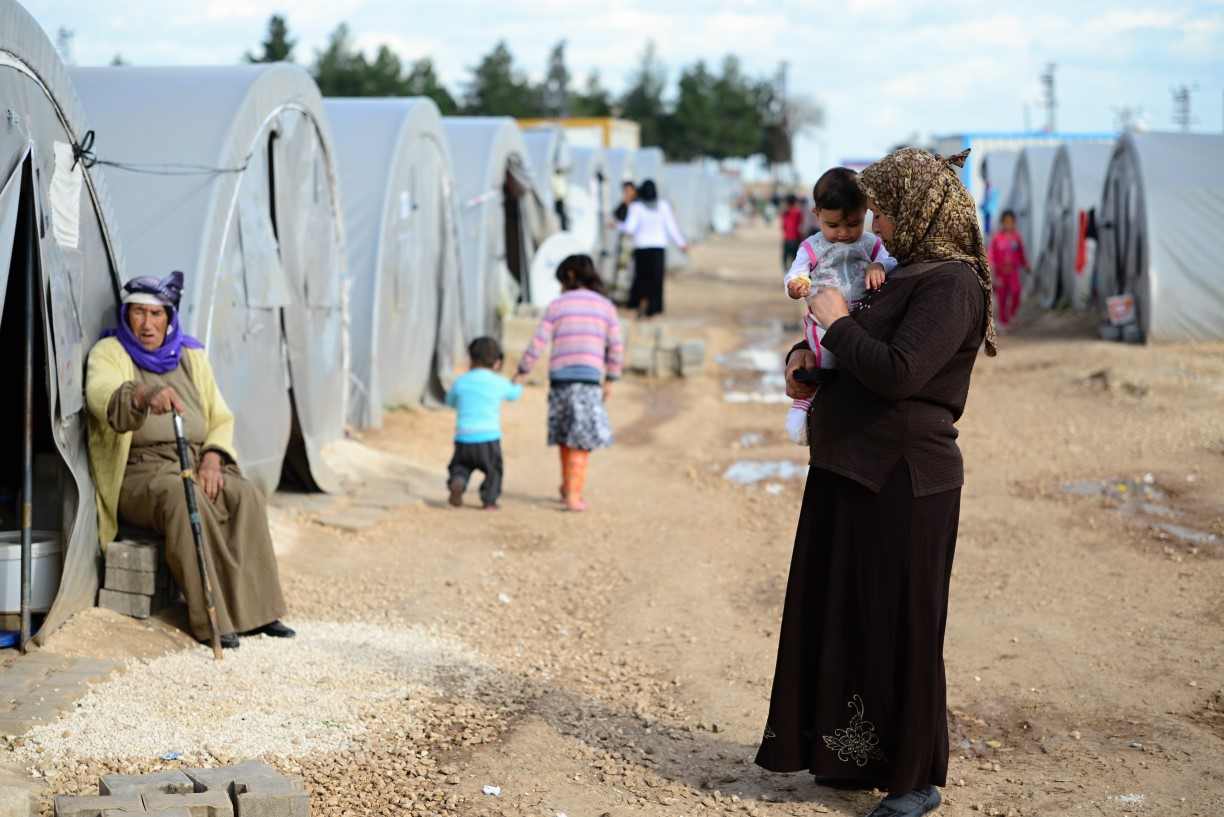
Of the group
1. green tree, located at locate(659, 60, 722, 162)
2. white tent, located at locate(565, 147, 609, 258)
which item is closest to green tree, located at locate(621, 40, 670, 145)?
green tree, located at locate(659, 60, 722, 162)

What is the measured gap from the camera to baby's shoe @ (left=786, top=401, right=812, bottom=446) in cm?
377

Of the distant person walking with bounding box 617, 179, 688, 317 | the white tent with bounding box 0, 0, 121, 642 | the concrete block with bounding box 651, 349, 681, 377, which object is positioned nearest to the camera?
the white tent with bounding box 0, 0, 121, 642

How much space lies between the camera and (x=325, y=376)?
8844 millimetres

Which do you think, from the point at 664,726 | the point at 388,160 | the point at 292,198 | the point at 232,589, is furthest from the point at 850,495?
the point at 388,160

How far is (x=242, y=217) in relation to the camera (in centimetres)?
711

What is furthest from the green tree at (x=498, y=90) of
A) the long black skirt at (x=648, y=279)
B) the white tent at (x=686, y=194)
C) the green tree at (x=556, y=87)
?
the long black skirt at (x=648, y=279)

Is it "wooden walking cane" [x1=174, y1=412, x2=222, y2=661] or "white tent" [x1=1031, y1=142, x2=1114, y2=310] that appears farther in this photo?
"white tent" [x1=1031, y1=142, x2=1114, y2=310]

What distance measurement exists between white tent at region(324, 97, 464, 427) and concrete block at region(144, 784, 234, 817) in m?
6.54

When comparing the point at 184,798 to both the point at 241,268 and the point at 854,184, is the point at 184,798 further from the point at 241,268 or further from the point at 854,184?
the point at 241,268

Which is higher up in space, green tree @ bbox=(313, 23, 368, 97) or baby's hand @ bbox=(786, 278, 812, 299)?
green tree @ bbox=(313, 23, 368, 97)

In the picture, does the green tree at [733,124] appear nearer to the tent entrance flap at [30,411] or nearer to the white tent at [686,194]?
the white tent at [686,194]

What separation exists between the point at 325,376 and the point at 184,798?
5650mm

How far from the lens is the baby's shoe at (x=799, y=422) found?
3.77 meters

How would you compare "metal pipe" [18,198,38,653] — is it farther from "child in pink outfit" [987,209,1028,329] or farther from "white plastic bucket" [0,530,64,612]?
"child in pink outfit" [987,209,1028,329]
